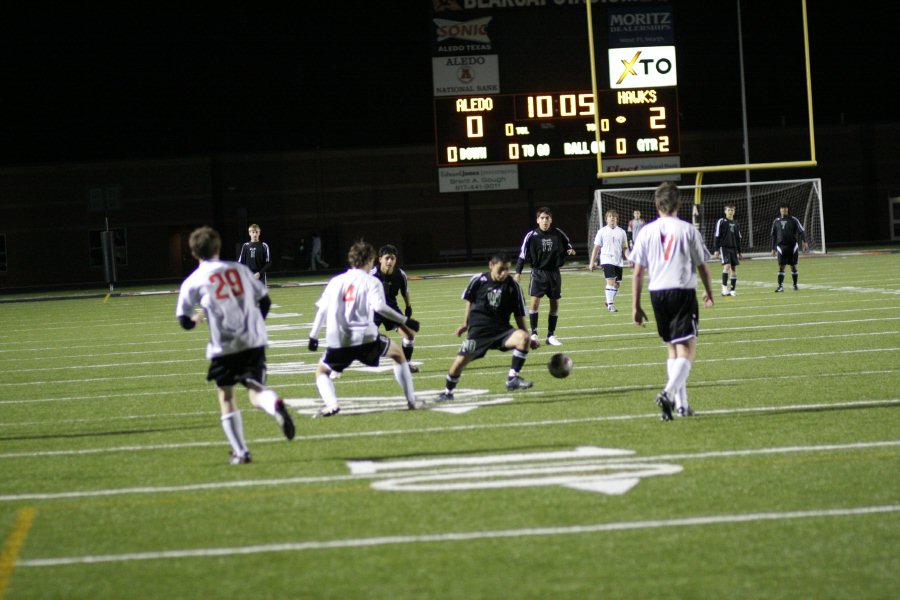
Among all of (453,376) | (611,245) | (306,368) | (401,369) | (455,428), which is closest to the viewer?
(455,428)

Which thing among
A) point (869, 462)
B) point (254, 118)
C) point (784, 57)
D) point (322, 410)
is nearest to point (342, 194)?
point (254, 118)

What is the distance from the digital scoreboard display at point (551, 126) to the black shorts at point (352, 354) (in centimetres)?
2538

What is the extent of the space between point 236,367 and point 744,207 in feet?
150

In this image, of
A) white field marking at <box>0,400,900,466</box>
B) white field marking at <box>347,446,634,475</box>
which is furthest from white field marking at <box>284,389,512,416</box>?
white field marking at <box>347,446,634,475</box>

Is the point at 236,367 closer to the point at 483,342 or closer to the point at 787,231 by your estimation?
the point at 483,342

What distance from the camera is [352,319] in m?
9.97

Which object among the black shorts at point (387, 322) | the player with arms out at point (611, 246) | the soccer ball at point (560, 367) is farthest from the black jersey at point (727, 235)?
the soccer ball at point (560, 367)

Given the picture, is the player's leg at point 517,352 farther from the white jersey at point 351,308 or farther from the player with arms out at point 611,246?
the player with arms out at point 611,246

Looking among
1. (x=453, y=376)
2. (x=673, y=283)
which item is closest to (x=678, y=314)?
(x=673, y=283)

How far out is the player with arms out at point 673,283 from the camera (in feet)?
29.9

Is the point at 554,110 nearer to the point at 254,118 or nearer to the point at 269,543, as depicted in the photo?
the point at 254,118

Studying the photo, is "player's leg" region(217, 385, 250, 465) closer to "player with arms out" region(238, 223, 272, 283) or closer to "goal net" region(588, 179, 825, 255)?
"player with arms out" region(238, 223, 272, 283)

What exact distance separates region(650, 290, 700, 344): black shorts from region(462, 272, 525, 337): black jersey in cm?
220

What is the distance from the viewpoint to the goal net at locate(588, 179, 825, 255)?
44625mm
